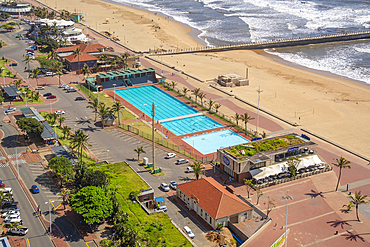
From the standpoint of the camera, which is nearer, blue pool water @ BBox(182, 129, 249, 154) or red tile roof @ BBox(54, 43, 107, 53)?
blue pool water @ BBox(182, 129, 249, 154)

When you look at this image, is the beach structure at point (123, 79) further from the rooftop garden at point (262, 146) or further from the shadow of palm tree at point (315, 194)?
the shadow of palm tree at point (315, 194)

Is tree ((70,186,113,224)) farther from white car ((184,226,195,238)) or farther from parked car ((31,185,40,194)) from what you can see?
white car ((184,226,195,238))

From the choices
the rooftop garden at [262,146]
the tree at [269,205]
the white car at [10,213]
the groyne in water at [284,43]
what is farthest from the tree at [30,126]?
the groyne in water at [284,43]

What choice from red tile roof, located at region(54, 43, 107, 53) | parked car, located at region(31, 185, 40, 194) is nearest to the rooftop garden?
parked car, located at region(31, 185, 40, 194)

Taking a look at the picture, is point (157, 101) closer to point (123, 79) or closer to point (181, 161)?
point (123, 79)

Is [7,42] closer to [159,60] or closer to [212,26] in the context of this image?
[159,60]
